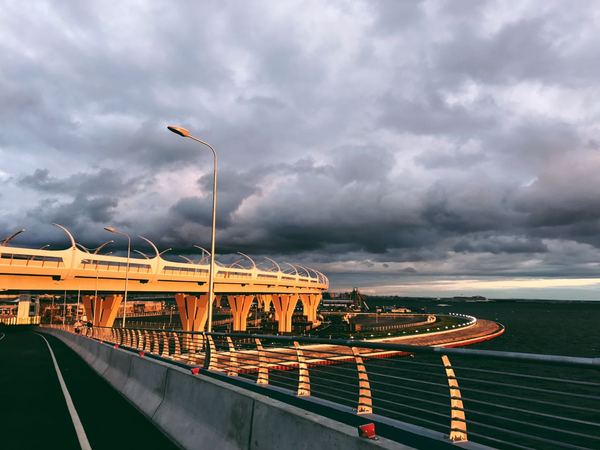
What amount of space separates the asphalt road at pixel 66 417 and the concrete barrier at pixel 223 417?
1.23 feet

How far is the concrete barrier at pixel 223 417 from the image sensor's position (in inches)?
193

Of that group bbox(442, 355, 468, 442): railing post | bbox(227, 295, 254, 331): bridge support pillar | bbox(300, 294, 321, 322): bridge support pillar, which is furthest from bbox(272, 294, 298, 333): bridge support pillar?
bbox(442, 355, 468, 442): railing post

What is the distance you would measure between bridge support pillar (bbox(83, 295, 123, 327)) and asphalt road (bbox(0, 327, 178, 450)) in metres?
58.0

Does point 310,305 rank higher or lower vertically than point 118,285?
lower

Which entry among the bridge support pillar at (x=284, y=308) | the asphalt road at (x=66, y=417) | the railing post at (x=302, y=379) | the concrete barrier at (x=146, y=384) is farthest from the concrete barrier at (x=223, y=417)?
the bridge support pillar at (x=284, y=308)

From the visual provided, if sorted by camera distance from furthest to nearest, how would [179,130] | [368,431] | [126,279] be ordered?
[126,279] → [179,130] → [368,431]

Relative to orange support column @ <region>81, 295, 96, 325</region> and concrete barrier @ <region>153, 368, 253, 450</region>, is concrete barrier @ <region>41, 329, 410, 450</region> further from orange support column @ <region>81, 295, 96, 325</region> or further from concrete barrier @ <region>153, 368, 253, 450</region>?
orange support column @ <region>81, 295, 96, 325</region>

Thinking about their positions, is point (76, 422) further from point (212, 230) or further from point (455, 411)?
point (212, 230)

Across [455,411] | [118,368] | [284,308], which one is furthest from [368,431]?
[284,308]

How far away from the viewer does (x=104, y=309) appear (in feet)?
239

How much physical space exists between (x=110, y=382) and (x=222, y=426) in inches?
401

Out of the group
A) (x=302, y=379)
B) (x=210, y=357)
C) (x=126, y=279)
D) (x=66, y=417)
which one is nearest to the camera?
(x=302, y=379)

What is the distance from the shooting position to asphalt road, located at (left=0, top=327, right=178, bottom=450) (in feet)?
26.2

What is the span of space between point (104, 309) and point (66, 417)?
69.0 metres
